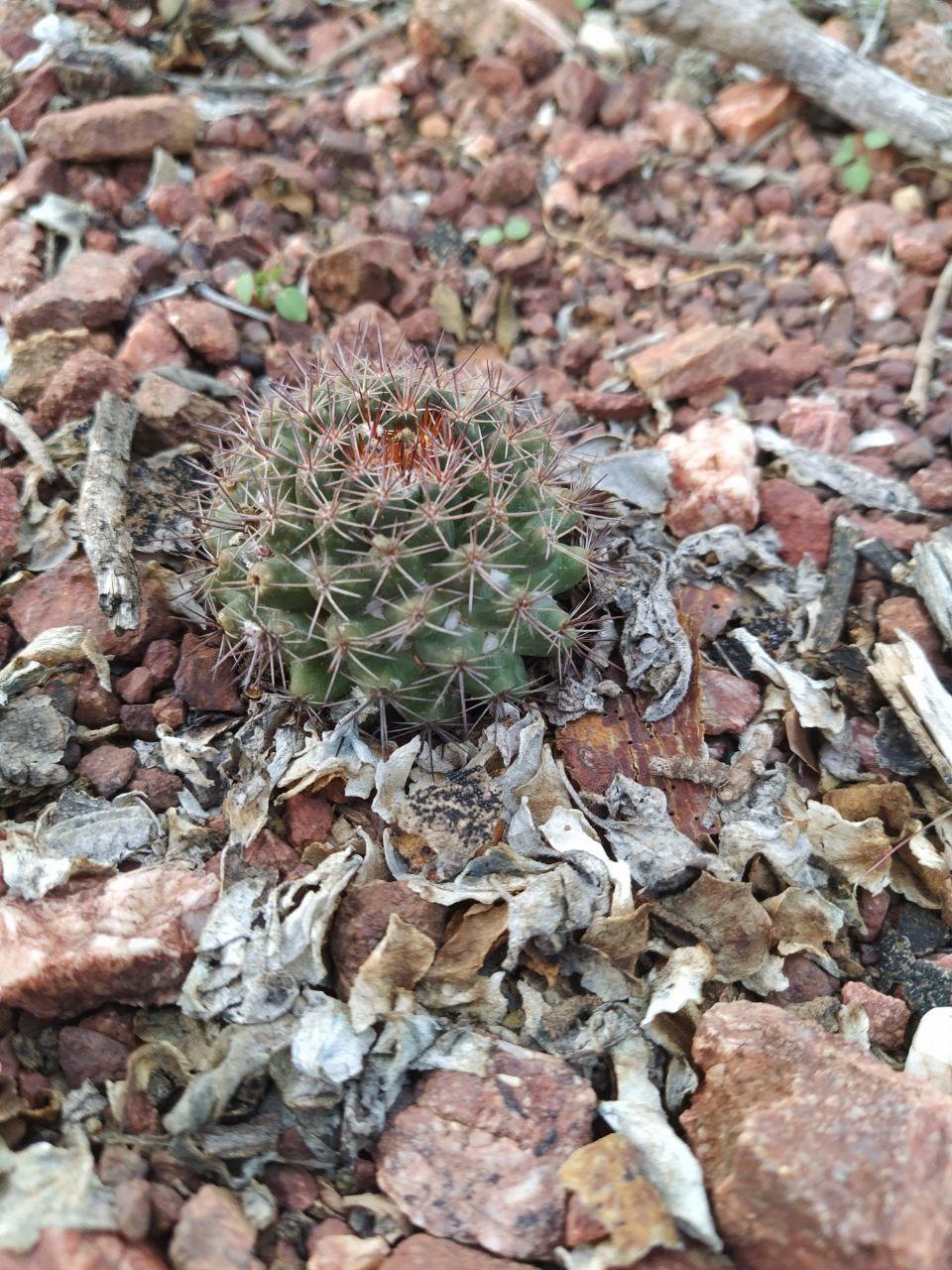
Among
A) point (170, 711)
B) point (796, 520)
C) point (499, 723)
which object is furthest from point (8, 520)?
point (796, 520)

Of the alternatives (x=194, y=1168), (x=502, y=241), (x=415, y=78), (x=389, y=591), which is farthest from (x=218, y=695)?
(x=415, y=78)

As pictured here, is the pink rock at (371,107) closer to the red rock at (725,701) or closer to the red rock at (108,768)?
the red rock at (725,701)

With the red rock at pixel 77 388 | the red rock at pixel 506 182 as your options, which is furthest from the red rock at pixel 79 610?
the red rock at pixel 506 182

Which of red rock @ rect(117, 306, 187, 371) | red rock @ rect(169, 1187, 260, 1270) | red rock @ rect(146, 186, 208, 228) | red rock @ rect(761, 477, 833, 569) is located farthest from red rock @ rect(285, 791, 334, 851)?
red rock @ rect(146, 186, 208, 228)

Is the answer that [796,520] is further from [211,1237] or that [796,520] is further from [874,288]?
[211,1237]

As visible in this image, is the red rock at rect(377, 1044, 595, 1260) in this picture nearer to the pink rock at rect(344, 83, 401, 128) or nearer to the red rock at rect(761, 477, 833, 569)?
the red rock at rect(761, 477, 833, 569)
